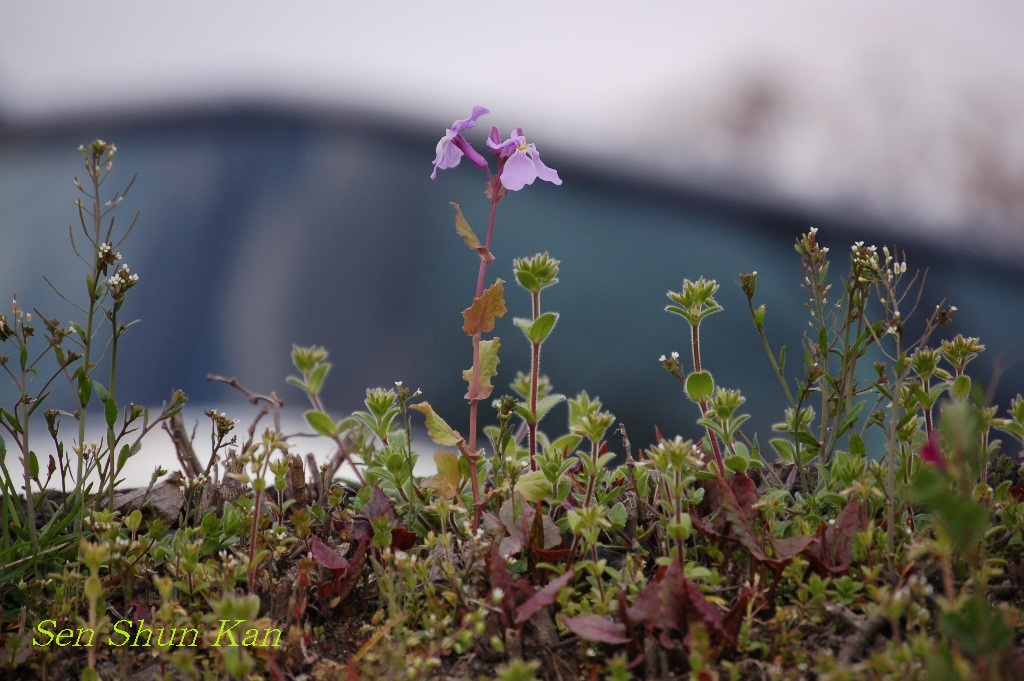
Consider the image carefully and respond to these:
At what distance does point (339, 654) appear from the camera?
1.56 meters

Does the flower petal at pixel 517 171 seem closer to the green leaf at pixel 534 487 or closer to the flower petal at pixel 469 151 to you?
the flower petal at pixel 469 151

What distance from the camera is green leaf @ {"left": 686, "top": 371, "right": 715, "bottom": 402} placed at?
1.70 meters

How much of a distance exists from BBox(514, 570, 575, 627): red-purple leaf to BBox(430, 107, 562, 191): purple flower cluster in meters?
0.78

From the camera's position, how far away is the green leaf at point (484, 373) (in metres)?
1.81

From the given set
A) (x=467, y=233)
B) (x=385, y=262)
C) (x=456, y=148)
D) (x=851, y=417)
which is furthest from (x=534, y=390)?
(x=385, y=262)

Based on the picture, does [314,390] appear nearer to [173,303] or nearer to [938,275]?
[173,303]

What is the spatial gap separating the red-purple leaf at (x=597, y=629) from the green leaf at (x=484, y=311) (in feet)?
2.14

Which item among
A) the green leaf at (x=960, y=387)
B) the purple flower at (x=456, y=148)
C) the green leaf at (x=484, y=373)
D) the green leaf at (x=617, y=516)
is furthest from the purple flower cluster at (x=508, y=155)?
the green leaf at (x=960, y=387)

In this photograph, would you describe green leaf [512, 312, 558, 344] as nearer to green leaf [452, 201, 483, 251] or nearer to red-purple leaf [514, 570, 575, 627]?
green leaf [452, 201, 483, 251]

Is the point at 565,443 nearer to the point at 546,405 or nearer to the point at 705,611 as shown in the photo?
the point at 546,405

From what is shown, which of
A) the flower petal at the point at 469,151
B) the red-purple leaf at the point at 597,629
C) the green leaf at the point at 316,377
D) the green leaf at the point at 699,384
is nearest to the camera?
the red-purple leaf at the point at 597,629

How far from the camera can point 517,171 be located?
172 centimetres

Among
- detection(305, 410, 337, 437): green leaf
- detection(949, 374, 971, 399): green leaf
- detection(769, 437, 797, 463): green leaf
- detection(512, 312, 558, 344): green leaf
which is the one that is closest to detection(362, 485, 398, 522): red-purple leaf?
detection(305, 410, 337, 437): green leaf

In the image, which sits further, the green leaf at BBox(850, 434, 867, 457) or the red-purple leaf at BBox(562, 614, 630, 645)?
the green leaf at BBox(850, 434, 867, 457)
